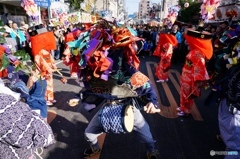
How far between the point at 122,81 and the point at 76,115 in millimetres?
2100

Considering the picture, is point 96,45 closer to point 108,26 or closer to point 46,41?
point 108,26

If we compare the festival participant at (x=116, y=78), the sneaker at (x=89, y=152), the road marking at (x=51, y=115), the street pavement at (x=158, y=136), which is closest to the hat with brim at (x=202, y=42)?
the street pavement at (x=158, y=136)

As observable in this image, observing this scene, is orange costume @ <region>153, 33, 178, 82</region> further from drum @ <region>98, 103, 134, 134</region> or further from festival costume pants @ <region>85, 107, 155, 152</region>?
drum @ <region>98, 103, 134, 134</region>

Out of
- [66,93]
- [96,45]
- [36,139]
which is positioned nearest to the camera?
[36,139]

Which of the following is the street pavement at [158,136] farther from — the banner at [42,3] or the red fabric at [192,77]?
the banner at [42,3]

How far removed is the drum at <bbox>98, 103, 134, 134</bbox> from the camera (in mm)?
2164

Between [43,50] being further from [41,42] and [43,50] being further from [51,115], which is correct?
[51,115]

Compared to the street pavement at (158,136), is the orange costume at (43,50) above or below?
above

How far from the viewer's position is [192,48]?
3682mm

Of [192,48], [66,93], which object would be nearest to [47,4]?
[66,93]

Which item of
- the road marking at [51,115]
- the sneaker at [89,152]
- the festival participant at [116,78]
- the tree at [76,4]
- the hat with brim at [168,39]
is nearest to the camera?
the festival participant at [116,78]

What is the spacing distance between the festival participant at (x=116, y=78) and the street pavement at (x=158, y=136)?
66 cm

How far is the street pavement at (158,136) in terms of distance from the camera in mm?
2918

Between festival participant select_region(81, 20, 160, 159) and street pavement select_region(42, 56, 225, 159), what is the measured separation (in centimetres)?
66
